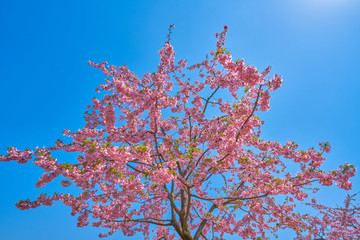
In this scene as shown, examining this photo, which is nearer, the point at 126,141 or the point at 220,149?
Answer: the point at 220,149

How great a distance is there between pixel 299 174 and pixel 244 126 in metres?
4.05

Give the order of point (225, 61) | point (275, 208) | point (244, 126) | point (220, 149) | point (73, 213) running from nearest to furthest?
point (225, 61)
point (244, 126)
point (220, 149)
point (73, 213)
point (275, 208)

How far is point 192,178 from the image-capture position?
7.81 meters

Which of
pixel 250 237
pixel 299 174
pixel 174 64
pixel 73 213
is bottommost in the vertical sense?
pixel 250 237

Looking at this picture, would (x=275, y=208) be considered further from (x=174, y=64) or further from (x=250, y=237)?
(x=174, y=64)

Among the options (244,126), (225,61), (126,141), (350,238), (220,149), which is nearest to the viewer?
(225,61)

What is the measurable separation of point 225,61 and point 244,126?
220 centimetres

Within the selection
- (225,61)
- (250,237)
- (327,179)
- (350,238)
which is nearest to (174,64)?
(225,61)

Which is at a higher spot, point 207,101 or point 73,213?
point 207,101

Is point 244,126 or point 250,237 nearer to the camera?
point 244,126

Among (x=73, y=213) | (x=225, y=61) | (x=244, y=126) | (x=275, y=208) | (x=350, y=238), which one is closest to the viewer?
(x=225, y=61)

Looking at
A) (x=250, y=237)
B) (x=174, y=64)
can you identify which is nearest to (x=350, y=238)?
(x=250, y=237)

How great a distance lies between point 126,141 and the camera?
26.4ft

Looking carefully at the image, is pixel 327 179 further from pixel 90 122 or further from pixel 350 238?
pixel 90 122
